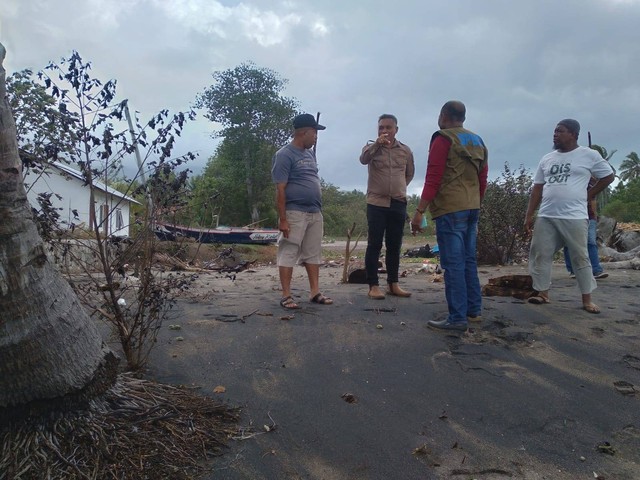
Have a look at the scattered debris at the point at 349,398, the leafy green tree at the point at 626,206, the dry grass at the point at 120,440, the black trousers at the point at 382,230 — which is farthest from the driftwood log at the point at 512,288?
the leafy green tree at the point at 626,206

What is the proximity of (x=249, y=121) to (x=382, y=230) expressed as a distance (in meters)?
29.1

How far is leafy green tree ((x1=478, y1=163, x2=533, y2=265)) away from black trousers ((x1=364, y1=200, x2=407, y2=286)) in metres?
4.66

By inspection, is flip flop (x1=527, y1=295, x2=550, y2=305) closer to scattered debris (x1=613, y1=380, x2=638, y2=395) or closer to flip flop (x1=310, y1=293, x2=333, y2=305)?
scattered debris (x1=613, y1=380, x2=638, y2=395)

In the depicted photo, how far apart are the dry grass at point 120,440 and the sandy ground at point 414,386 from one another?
6.1 inches

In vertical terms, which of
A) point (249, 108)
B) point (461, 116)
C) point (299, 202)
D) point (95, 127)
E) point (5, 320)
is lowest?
point (5, 320)

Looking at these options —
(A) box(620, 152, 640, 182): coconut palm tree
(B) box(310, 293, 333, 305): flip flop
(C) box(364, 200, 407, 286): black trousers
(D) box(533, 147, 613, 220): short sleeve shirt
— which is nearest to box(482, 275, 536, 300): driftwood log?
(D) box(533, 147, 613, 220): short sleeve shirt

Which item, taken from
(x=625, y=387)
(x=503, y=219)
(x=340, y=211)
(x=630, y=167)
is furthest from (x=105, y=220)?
(x=630, y=167)

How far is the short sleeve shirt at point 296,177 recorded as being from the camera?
14.9 ft

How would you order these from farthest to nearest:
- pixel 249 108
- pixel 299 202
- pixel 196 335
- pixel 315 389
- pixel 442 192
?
pixel 249 108, pixel 299 202, pixel 442 192, pixel 196 335, pixel 315 389

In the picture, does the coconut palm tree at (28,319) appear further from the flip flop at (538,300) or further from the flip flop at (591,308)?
the flip flop at (591,308)

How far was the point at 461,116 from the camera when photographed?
4.06 metres

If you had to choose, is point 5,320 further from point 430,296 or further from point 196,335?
point 430,296

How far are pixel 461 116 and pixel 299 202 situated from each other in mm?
1634

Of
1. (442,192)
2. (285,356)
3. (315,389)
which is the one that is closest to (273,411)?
(315,389)
